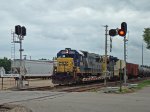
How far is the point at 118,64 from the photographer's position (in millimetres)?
28344

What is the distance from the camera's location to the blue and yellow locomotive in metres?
41.1

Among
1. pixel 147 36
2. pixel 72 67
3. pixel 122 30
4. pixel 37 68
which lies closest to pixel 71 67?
pixel 72 67

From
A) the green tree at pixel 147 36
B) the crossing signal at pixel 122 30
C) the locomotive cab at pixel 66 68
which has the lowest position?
the locomotive cab at pixel 66 68

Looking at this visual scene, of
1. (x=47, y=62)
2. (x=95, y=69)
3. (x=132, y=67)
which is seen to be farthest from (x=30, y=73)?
(x=95, y=69)

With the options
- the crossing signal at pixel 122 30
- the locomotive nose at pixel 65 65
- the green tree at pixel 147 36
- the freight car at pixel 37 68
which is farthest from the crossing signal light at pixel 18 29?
the freight car at pixel 37 68

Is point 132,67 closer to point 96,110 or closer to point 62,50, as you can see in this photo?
point 62,50

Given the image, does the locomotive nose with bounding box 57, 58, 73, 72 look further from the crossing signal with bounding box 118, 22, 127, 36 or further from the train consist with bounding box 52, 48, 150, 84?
the crossing signal with bounding box 118, 22, 127, 36

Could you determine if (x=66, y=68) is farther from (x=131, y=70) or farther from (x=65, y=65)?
(x=131, y=70)

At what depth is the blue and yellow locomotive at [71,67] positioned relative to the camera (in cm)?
4106

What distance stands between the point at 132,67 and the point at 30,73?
19253mm

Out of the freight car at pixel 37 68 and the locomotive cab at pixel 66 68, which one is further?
the freight car at pixel 37 68

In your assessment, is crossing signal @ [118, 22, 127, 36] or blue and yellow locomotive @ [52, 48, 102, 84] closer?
crossing signal @ [118, 22, 127, 36]

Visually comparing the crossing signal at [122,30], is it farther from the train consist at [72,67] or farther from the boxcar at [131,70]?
the boxcar at [131,70]

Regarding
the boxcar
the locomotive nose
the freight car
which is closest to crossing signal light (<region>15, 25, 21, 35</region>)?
the locomotive nose
